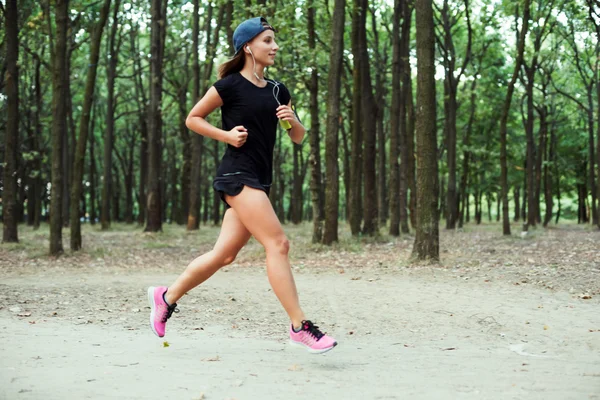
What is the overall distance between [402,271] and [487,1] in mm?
12512

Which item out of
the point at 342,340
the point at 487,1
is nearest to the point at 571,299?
the point at 342,340

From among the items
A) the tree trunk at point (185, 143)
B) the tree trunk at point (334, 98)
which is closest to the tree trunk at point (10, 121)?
the tree trunk at point (334, 98)

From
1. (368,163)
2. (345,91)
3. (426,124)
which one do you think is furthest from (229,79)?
(345,91)

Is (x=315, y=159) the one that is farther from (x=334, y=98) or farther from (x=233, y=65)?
A: (x=233, y=65)

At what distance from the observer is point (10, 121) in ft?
53.7

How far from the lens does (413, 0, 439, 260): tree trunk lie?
38.7 feet

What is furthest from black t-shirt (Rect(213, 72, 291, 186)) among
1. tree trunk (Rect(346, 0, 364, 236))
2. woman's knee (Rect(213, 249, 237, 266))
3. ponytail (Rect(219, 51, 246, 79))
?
tree trunk (Rect(346, 0, 364, 236))

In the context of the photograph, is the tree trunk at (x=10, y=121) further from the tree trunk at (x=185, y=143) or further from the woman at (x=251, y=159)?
→ the woman at (x=251, y=159)

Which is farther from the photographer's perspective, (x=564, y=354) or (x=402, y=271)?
(x=402, y=271)

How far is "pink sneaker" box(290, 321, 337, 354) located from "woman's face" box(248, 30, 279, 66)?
191 centimetres

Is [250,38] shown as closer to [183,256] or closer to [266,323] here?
[266,323]

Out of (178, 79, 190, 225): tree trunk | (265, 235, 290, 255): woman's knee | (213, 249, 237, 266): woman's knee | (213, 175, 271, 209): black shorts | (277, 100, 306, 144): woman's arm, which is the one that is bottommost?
(213, 249, 237, 266): woman's knee

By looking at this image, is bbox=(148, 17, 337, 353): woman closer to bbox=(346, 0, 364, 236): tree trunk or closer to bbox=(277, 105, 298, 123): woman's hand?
bbox=(277, 105, 298, 123): woman's hand

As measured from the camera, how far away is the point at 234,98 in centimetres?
508
